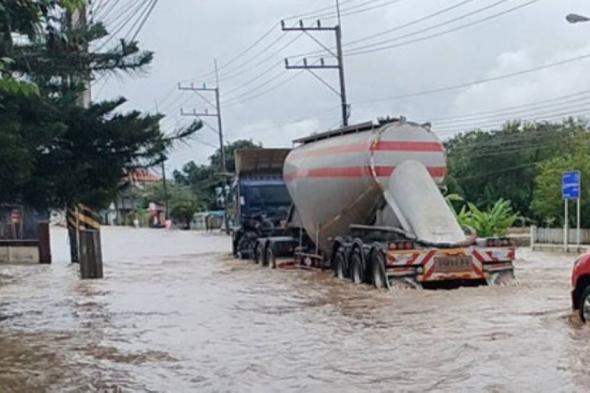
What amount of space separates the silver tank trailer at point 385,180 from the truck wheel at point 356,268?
2.86 feet

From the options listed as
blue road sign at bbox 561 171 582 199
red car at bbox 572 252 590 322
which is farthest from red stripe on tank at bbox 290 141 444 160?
blue road sign at bbox 561 171 582 199

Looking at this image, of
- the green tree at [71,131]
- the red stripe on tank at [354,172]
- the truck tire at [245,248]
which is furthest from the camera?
the truck tire at [245,248]

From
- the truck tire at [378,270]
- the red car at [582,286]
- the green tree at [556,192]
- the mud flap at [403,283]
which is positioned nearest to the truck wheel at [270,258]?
the truck tire at [378,270]

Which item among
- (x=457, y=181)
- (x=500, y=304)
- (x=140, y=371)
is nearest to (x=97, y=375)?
(x=140, y=371)

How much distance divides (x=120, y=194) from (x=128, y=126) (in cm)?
160

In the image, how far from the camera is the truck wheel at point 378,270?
17.1m

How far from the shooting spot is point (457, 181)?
5822 centimetres

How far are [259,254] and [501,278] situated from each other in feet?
35.4

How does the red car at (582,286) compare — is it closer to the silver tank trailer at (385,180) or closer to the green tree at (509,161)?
the silver tank trailer at (385,180)

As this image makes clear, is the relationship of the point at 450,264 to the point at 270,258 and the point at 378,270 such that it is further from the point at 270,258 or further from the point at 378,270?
the point at 270,258

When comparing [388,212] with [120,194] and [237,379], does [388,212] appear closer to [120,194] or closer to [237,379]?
[120,194]

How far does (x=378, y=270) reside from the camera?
17.4 meters

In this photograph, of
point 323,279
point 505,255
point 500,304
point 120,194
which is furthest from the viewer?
point 323,279

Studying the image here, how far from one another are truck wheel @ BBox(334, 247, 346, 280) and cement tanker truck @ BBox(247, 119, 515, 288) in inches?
0.9
